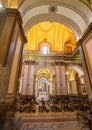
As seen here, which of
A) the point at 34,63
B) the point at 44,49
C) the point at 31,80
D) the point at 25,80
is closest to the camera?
the point at 25,80

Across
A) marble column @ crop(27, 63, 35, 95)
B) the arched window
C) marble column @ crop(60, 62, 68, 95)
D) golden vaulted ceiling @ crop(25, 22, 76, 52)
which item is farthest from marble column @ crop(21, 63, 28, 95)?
marble column @ crop(60, 62, 68, 95)

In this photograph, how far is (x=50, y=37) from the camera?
17.1m

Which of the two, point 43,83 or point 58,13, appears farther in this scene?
point 43,83

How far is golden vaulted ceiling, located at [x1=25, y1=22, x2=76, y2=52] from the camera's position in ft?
51.4

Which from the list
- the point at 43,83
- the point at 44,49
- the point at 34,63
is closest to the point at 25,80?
the point at 34,63

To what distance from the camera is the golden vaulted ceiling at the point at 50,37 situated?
1568 centimetres

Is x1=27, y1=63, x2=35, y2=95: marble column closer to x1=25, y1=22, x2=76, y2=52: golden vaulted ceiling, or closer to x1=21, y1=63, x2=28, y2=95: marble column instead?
x1=21, y1=63, x2=28, y2=95: marble column

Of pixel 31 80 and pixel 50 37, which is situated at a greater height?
pixel 50 37

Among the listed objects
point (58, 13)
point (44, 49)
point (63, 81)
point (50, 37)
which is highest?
point (50, 37)

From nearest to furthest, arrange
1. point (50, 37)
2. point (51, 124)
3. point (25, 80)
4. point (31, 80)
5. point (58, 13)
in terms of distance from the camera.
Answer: point (51, 124), point (58, 13), point (25, 80), point (31, 80), point (50, 37)

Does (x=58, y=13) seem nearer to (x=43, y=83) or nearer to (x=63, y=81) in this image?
(x=63, y=81)

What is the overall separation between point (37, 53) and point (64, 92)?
7.14m

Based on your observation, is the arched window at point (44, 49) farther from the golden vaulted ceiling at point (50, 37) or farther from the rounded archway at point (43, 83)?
the rounded archway at point (43, 83)

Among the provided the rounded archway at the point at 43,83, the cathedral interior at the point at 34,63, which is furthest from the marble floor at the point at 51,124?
the rounded archway at the point at 43,83
